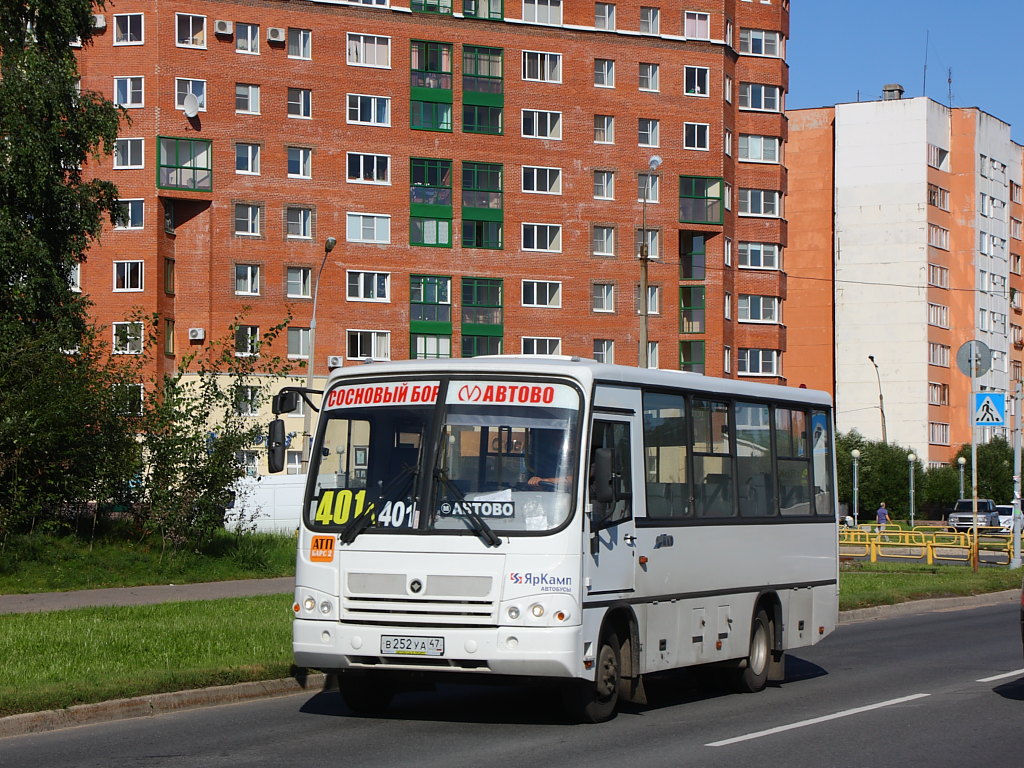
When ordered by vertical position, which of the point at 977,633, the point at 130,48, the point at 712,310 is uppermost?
the point at 130,48

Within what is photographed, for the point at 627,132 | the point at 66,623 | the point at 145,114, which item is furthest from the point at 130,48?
the point at 66,623

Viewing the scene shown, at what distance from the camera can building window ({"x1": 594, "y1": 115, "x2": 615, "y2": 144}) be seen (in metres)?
75.0

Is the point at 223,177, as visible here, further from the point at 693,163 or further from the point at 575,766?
the point at 575,766

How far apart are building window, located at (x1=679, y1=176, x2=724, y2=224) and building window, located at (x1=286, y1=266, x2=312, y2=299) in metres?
18.9

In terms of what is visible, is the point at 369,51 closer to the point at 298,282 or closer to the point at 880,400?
the point at 298,282

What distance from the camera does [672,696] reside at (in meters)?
14.5

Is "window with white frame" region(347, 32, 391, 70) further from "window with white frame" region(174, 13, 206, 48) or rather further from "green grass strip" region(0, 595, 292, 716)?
"green grass strip" region(0, 595, 292, 716)

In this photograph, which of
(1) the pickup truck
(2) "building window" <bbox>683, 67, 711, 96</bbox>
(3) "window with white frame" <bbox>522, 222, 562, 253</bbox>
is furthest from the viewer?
(2) "building window" <bbox>683, 67, 711, 96</bbox>

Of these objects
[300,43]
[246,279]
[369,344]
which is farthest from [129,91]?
[369,344]

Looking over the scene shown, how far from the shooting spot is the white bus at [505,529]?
37.6 ft

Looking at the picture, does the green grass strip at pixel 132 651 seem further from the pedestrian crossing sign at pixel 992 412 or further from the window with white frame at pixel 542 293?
the window with white frame at pixel 542 293

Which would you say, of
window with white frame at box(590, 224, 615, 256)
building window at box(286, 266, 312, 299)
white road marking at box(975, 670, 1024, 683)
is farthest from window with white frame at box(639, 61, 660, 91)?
white road marking at box(975, 670, 1024, 683)

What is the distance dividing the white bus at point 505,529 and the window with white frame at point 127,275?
56.3 metres

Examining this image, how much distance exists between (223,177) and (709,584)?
187ft
